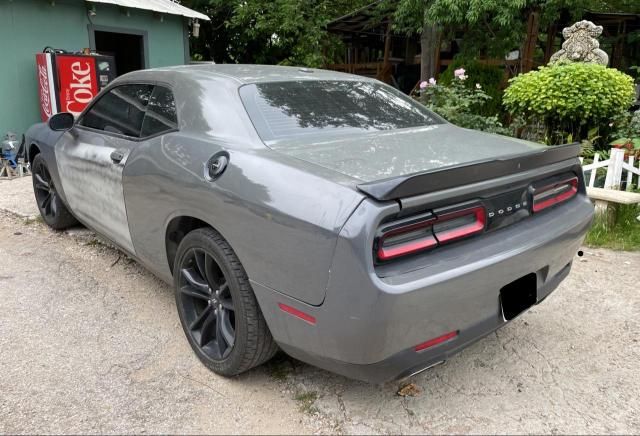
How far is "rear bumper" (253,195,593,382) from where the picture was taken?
6.22 feet

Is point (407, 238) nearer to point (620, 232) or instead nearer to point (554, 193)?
point (554, 193)

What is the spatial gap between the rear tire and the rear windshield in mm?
2722

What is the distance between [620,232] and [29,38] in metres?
8.97

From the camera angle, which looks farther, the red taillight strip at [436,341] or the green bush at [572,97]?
the green bush at [572,97]

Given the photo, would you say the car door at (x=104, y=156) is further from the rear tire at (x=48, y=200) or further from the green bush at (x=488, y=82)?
the green bush at (x=488, y=82)

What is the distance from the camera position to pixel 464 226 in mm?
2199

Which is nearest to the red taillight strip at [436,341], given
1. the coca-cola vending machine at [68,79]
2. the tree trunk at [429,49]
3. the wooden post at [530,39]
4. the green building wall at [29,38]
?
the coca-cola vending machine at [68,79]

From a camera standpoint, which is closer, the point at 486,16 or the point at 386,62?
the point at 486,16

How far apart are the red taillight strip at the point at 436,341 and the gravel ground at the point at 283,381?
46 cm

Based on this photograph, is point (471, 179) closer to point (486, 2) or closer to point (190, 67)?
point (190, 67)

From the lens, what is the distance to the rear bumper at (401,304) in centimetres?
190

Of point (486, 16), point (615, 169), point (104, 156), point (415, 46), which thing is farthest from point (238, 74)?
point (415, 46)

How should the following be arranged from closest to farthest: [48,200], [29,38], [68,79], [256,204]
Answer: [256,204] < [48,200] < [68,79] < [29,38]

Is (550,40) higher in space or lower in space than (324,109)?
higher
